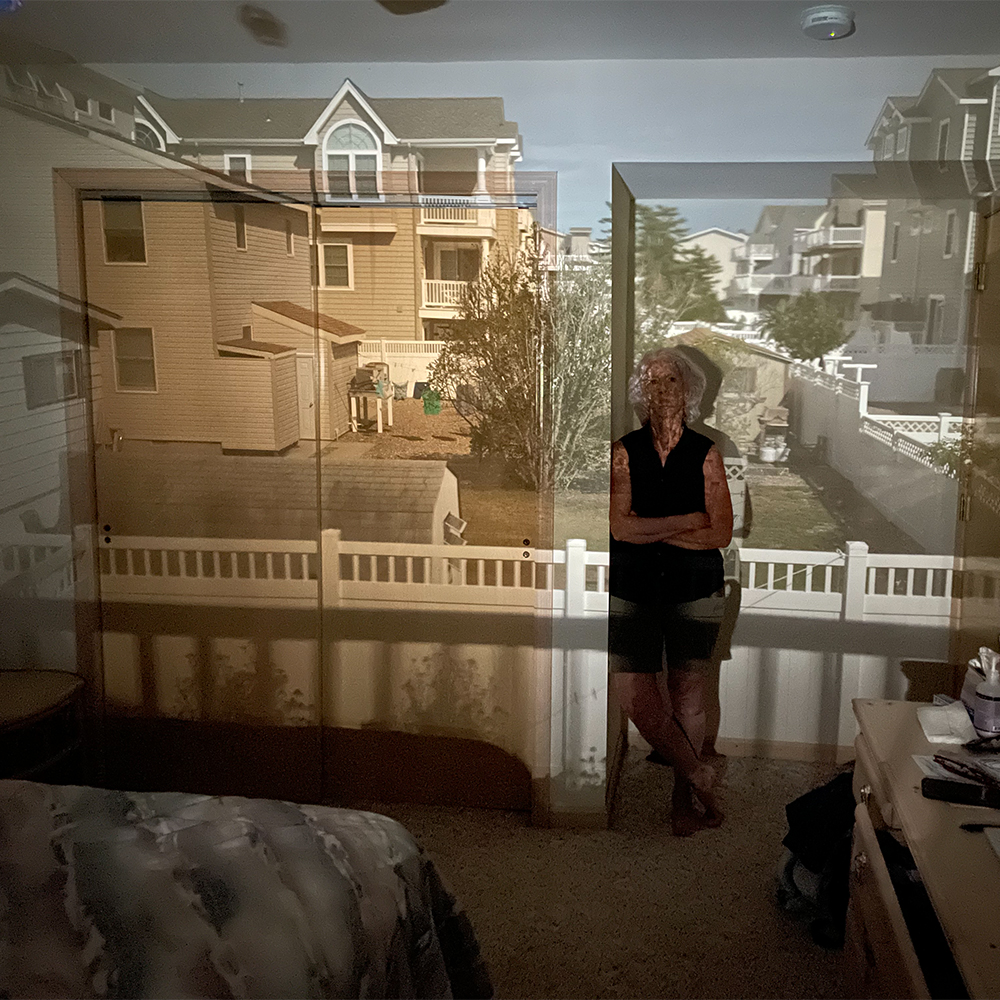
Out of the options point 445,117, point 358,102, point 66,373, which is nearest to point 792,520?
point 445,117

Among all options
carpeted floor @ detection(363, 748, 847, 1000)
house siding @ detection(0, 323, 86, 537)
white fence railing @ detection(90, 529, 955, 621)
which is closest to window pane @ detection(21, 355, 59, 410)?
house siding @ detection(0, 323, 86, 537)

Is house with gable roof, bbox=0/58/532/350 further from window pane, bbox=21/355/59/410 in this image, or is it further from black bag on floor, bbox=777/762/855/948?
black bag on floor, bbox=777/762/855/948

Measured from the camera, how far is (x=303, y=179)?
2826 millimetres

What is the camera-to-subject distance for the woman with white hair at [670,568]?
273 cm

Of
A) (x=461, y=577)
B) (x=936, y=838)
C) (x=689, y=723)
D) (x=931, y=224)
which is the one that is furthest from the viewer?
(x=461, y=577)

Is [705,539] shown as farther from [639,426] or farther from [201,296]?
[201,296]

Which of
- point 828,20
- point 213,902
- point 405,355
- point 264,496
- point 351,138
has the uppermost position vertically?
point 828,20

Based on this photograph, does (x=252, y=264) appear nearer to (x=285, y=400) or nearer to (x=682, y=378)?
(x=285, y=400)

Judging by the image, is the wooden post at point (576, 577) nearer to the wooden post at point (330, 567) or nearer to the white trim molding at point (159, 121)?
the wooden post at point (330, 567)

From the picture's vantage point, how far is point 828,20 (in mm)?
2275

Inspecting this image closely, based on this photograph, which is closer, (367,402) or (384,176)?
(384,176)

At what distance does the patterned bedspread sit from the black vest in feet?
3.71

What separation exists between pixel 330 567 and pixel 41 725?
1079 mm

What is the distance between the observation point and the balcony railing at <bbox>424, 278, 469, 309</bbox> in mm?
2803
